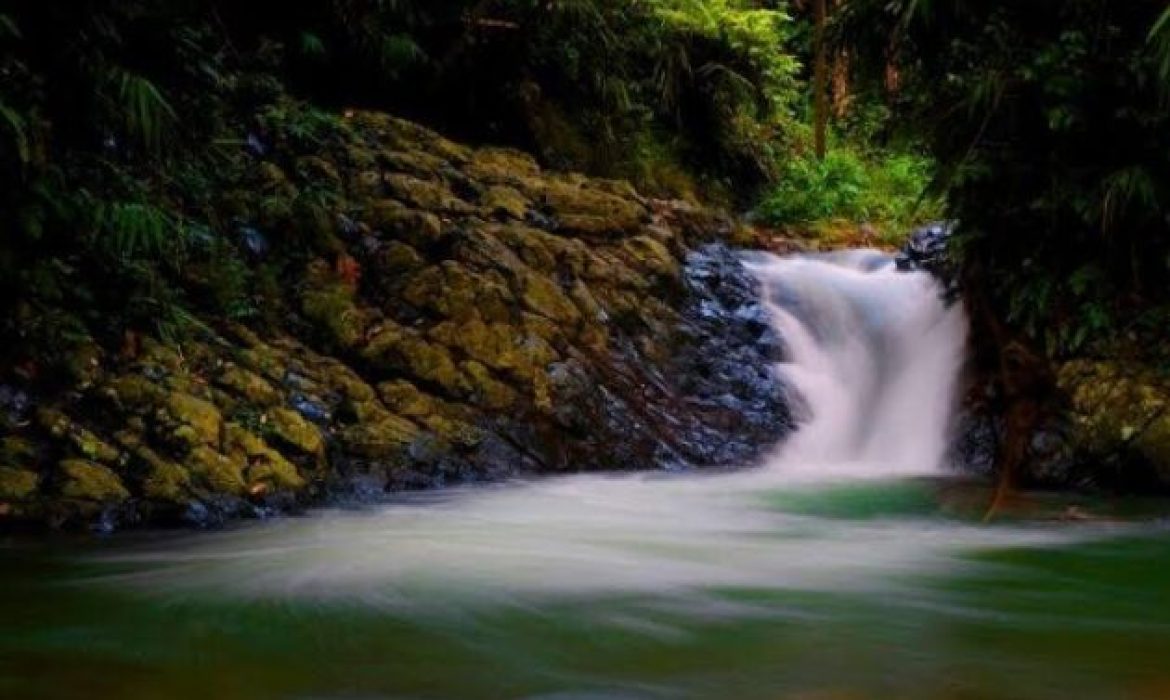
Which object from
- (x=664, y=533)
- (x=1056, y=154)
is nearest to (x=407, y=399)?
(x=664, y=533)

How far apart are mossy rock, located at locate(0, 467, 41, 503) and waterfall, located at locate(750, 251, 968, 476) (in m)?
4.48

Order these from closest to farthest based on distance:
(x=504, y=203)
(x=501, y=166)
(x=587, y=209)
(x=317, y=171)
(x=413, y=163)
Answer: (x=317, y=171)
(x=504, y=203)
(x=413, y=163)
(x=587, y=209)
(x=501, y=166)

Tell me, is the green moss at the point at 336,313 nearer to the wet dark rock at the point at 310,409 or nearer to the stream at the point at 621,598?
the wet dark rock at the point at 310,409

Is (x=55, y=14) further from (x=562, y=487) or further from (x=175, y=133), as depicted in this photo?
(x=562, y=487)

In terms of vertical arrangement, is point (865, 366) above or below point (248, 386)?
above

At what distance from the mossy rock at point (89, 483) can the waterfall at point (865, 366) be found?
13.6 ft

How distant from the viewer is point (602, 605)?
3.81m

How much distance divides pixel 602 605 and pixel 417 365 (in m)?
3.22

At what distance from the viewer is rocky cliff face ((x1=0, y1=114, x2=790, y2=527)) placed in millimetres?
5238

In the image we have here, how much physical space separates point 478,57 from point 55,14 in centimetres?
662

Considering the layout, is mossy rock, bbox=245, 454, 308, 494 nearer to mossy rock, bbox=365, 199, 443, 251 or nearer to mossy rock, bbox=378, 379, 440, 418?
mossy rock, bbox=378, 379, 440, 418

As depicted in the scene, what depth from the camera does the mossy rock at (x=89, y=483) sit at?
4914 millimetres

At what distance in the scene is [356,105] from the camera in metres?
10.7

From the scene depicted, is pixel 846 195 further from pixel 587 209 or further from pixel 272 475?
pixel 272 475
